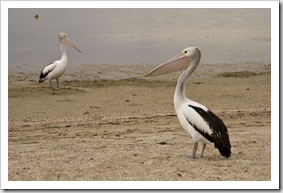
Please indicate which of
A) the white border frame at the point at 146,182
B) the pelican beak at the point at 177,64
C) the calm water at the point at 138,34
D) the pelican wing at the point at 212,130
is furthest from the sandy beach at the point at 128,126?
the pelican beak at the point at 177,64

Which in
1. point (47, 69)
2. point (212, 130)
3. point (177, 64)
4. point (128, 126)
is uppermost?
point (177, 64)

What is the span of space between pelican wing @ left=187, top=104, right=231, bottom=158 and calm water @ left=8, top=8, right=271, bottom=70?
1.26m

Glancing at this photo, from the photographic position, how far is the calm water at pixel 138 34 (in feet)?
19.1

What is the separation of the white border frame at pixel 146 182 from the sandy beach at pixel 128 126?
0.06m

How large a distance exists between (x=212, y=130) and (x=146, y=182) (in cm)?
75

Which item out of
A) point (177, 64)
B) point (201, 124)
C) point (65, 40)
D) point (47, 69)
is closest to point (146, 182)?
point (201, 124)

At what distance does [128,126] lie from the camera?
264 inches

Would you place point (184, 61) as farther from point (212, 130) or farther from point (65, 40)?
point (65, 40)

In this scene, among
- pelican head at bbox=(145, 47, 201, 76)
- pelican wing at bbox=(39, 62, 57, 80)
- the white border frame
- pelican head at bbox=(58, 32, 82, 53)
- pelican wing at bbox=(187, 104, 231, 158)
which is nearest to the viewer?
the white border frame

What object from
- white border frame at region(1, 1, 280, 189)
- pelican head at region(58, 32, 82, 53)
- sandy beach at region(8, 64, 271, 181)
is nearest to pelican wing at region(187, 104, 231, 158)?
sandy beach at region(8, 64, 271, 181)

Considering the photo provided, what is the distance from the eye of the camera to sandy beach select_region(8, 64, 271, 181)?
4832 mm

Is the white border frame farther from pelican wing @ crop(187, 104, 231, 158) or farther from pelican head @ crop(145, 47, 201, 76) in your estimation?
pelican head @ crop(145, 47, 201, 76)

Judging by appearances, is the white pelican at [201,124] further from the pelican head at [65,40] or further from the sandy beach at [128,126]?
the pelican head at [65,40]

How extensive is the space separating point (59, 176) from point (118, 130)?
1.87 metres
